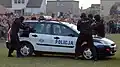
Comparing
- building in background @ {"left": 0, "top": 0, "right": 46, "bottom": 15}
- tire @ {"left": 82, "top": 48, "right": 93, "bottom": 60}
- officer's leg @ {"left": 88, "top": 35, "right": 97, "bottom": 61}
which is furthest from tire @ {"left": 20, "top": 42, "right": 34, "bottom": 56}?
building in background @ {"left": 0, "top": 0, "right": 46, "bottom": 15}

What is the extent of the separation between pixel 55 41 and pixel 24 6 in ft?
255

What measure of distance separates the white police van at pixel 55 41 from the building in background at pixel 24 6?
74.1 m

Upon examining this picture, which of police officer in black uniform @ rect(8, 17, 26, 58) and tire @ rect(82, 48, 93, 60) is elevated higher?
police officer in black uniform @ rect(8, 17, 26, 58)

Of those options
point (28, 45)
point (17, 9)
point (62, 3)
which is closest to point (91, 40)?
point (28, 45)

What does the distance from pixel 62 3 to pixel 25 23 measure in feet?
306

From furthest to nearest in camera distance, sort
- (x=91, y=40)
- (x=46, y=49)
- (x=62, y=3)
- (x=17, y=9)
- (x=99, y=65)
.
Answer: (x=62, y=3) → (x=17, y=9) → (x=46, y=49) → (x=91, y=40) → (x=99, y=65)

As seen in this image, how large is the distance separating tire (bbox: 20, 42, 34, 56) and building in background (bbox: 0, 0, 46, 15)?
243ft

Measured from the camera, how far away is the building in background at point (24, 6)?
9231 cm

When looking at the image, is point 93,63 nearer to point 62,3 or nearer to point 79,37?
point 79,37

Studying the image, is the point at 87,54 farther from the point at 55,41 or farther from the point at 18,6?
the point at 18,6

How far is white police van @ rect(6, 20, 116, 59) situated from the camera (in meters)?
15.9

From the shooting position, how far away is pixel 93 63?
591 inches

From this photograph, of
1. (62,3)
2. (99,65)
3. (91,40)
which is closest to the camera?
(99,65)

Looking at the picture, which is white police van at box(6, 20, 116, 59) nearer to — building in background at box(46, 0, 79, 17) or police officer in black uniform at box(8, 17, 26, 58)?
police officer in black uniform at box(8, 17, 26, 58)
